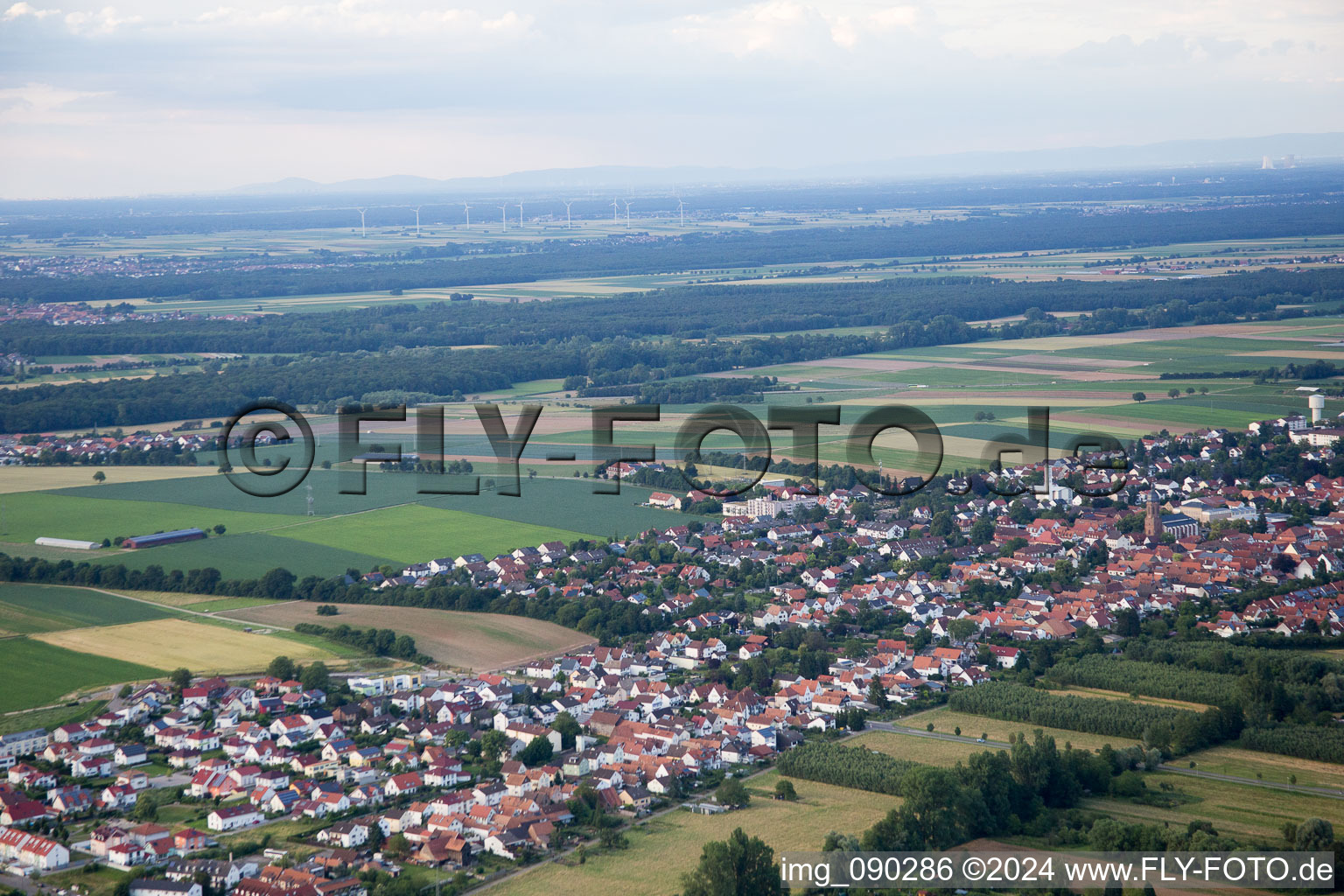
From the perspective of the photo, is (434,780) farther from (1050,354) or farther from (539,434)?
(1050,354)

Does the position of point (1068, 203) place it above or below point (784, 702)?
above

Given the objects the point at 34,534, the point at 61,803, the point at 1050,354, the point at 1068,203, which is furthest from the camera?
the point at 1068,203

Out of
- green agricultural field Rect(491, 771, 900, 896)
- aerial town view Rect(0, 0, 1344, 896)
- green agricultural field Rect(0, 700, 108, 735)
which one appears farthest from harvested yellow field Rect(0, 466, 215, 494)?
green agricultural field Rect(491, 771, 900, 896)

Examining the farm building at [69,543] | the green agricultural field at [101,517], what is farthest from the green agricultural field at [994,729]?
the farm building at [69,543]

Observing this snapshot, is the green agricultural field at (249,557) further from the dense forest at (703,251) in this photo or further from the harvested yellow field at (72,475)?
the dense forest at (703,251)

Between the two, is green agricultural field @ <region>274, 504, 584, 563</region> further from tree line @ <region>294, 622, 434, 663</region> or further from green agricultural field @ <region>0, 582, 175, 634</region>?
green agricultural field @ <region>0, 582, 175, 634</region>

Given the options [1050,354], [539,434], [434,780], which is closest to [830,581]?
[434,780]

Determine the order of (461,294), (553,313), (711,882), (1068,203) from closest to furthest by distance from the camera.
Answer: (711,882) → (553,313) → (461,294) → (1068,203)

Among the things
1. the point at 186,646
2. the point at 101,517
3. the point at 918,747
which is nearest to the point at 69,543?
the point at 101,517
